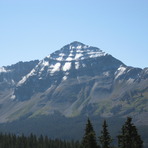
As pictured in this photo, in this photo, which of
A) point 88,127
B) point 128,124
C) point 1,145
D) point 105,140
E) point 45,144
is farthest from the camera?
point 45,144

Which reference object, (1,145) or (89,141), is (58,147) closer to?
(1,145)

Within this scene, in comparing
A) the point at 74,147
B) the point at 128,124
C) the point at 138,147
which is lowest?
the point at 74,147

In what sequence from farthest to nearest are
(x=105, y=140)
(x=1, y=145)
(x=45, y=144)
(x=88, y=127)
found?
(x=45, y=144), (x=1, y=145), (x=88, y=127), (x=105, y=140)

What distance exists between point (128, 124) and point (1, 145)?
5710 inches

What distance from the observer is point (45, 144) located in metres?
196

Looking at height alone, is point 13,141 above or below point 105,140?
below

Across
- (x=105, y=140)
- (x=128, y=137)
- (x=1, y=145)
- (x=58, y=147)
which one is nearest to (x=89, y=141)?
(x=105, y=140)

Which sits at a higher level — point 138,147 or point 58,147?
point 138,147

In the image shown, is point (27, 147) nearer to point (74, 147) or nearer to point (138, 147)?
point (74, 147)

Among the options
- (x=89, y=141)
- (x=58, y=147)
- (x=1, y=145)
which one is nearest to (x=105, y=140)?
(x=89, y=141)

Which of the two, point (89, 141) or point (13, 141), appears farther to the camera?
point (13, 141)

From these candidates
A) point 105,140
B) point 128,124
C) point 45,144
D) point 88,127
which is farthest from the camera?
point 45,144

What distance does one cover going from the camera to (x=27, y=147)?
183 m

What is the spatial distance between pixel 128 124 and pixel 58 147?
6262 inches
